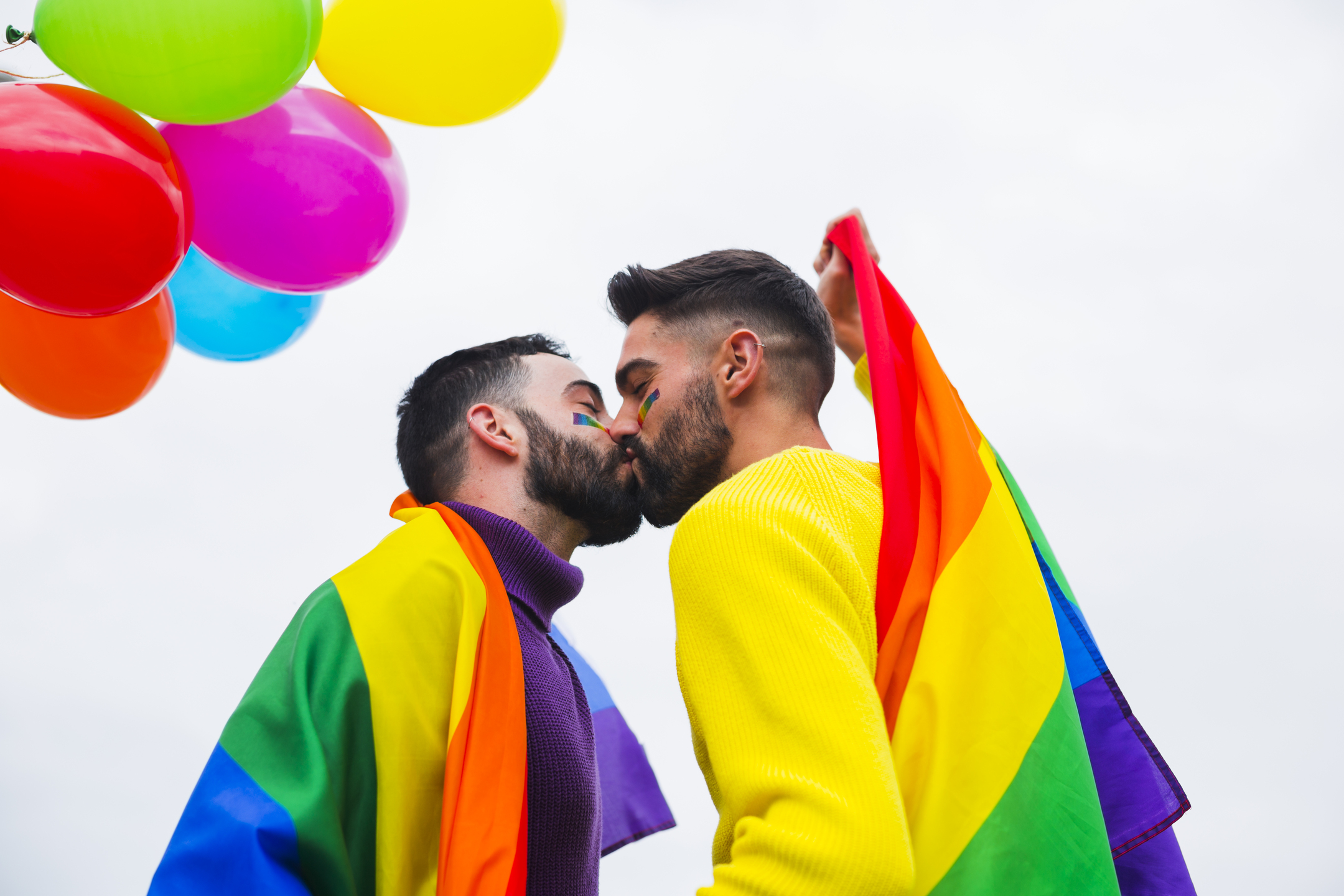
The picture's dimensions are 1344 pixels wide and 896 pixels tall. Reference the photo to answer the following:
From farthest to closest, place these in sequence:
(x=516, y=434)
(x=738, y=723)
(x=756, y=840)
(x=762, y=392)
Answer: (x=516, y=434), (x=762, y=392), (x=738, y=723), (x=756, y=840)

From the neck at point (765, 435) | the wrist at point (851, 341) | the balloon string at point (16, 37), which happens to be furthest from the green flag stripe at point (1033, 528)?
the balloon string at point (16, 37)

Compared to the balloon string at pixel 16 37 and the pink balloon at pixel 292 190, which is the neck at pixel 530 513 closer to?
the pink balloon at pixel 292 190

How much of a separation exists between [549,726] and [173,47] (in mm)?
1461

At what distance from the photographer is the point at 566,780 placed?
81.4 inches

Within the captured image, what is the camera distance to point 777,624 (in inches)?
56.3

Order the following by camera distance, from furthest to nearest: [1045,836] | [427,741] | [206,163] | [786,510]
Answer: [206,163]
[427,741]
[786,510]
[1045,836]

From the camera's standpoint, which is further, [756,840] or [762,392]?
[762,392]

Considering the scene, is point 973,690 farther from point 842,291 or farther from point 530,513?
point 530,513

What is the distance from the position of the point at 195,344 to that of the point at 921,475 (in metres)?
1.84

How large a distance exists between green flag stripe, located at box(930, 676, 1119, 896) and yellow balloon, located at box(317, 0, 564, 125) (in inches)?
68.3

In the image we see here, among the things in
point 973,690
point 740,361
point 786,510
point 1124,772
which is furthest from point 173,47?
point 1124,772

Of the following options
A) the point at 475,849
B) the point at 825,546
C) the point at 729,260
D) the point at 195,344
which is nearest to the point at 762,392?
the point at 729,260

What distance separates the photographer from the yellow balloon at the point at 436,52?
85.3 inches

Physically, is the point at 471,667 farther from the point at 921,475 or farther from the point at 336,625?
the point at 921,475
